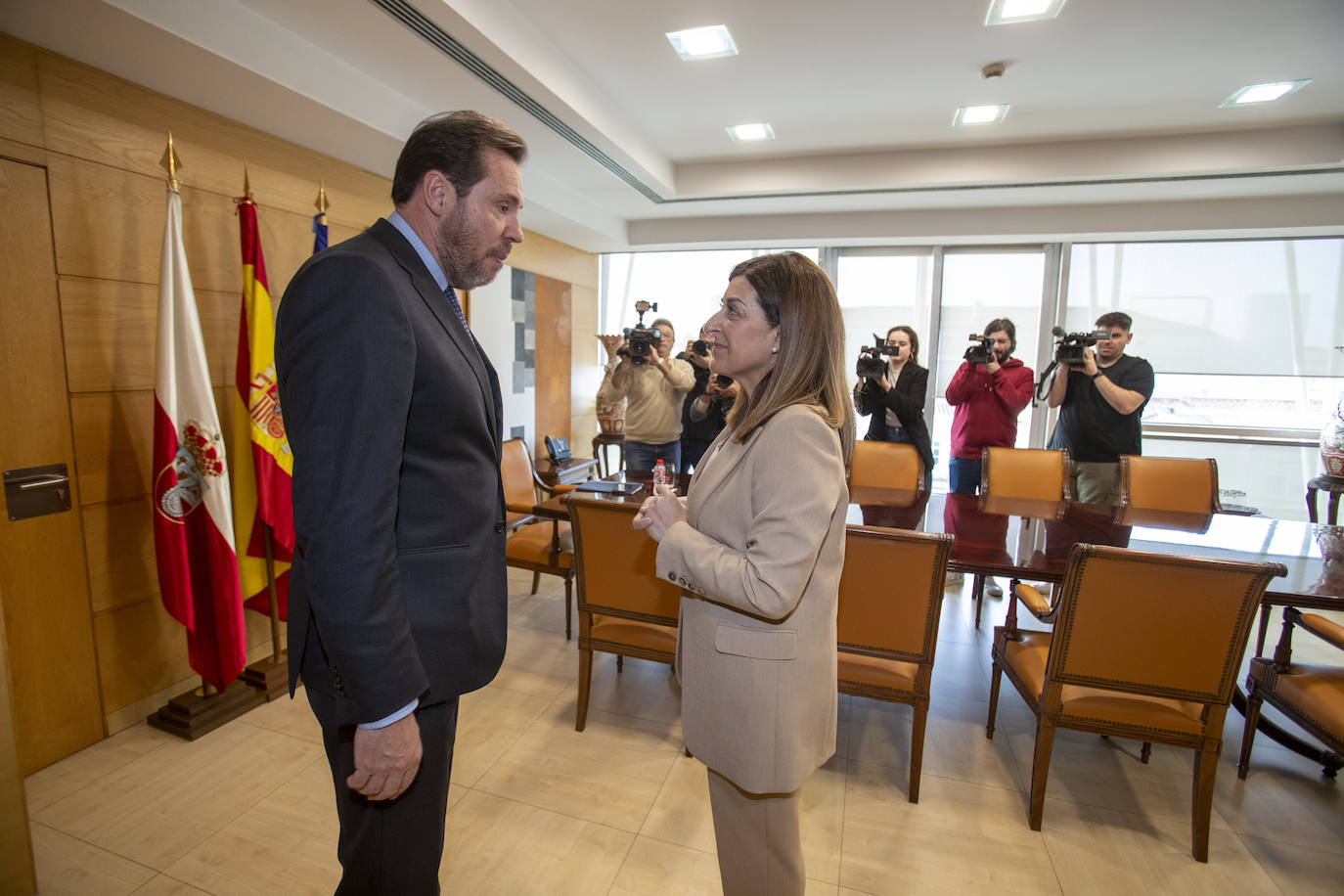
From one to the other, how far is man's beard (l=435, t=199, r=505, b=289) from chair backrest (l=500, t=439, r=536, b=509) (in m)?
2.23

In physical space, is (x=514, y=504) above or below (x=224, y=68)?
below

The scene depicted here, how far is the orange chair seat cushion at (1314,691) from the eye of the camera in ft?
5.52

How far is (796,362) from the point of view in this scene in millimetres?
1059

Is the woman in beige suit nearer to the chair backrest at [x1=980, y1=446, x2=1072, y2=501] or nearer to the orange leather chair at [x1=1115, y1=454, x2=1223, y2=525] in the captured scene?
the chair backrest at [x1=980, y1=446, x2=1072, y2=501]

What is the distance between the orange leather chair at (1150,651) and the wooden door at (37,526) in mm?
3123

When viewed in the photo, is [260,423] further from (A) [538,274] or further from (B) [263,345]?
(A) [538,274]

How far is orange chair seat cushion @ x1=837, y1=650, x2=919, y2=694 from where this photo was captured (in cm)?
192

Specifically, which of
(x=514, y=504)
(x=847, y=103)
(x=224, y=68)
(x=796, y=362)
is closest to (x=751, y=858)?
(x=796, y=362)

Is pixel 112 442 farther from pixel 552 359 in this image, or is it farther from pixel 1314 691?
pixel 1314 691

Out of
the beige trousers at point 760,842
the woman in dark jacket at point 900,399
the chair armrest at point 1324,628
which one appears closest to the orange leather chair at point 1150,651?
the chair armrest at point 1324,628

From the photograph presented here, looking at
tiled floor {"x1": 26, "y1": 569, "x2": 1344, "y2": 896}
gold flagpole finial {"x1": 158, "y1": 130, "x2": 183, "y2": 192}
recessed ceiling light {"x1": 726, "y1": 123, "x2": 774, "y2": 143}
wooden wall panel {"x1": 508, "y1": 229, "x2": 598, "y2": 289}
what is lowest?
tiled floor {"x1": 26, "y1": 569, "x2": 1344, "y2": 896}

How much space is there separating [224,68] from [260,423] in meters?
1.28

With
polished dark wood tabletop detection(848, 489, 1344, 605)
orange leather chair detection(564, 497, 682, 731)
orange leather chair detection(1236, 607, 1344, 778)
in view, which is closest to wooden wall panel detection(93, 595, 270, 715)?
orange leather chair detection(564, 497, 682, 731)

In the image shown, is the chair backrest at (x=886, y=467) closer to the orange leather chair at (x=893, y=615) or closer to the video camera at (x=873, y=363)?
the video camera at (x=873, y=363)
